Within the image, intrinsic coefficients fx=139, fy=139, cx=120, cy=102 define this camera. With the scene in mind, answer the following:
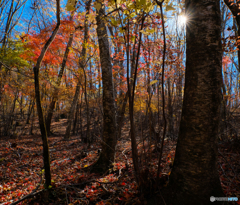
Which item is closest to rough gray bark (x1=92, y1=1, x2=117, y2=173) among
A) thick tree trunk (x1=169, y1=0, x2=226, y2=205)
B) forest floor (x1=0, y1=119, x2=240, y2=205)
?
forest floor (x1=0, y1=119, x2=240, y2=205)

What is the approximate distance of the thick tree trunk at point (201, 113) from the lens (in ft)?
5.74

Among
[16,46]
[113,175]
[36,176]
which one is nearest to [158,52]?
[113,175]

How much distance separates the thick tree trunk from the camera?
1.75 metres

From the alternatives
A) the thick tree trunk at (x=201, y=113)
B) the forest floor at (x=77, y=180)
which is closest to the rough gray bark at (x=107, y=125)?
the forest floor at (x=77, y=180)

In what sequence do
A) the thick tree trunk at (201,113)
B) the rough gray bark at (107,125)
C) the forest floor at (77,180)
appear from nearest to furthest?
the thick tree trunk at (201,113) → the forest floor at (77,180) → the rough gray bark at (107,125)

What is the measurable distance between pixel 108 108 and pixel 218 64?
2.76 m

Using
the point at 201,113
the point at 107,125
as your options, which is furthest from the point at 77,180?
the point at 201,113

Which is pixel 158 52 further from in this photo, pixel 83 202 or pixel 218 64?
pixel 83 202

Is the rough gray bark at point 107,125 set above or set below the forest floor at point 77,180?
above

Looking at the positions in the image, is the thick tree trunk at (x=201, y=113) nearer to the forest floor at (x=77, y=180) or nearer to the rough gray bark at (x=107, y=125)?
the forest floor at (x=77, y=180)

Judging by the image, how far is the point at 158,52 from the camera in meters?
5.66

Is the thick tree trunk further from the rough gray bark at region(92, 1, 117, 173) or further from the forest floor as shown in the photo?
the rough gray bark at region(92, 1, 117, 173)

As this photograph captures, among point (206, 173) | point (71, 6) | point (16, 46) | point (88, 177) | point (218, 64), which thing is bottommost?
point (88, 177)

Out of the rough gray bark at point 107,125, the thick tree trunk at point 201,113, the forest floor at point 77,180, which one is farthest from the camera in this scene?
the rough gray bark at point 107,125
